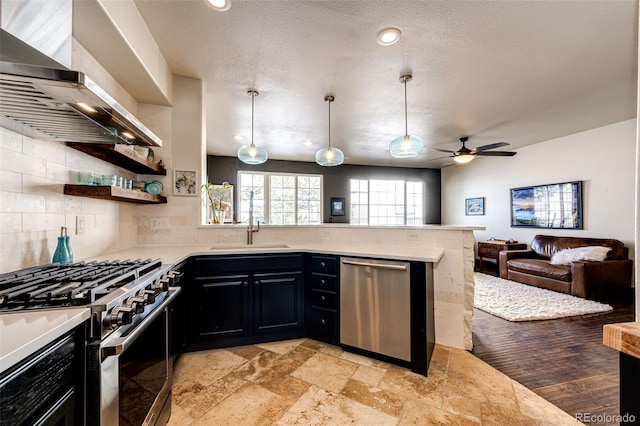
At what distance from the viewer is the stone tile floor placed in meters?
1.55

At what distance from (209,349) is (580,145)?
21.8 feet

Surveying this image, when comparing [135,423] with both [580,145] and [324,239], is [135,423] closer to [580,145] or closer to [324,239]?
[324,239]

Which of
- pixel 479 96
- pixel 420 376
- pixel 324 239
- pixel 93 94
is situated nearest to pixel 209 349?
pixel 324 239

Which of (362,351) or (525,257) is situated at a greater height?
(525,257)

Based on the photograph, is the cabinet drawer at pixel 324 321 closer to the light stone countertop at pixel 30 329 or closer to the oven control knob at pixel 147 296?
the oven control knob at pixel 147 296

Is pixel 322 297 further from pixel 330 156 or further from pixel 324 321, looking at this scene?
pixel 330 156

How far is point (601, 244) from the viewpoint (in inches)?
163

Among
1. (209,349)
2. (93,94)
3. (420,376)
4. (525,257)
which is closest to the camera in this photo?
(93,94)

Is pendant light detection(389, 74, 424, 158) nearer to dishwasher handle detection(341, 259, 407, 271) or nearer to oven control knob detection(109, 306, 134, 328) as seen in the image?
dishwasher handle detection(341, 259, 407, 271)

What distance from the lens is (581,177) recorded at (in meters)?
4.66

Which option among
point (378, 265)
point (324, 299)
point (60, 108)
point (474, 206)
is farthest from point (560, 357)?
point (474, 206)

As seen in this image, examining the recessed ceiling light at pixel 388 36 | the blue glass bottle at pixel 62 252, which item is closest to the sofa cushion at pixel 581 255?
the recessed ceiling light at pixel 388 36

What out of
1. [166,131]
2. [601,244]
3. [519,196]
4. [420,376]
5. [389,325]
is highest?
[166,131]

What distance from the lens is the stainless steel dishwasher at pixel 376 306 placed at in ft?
6.72
